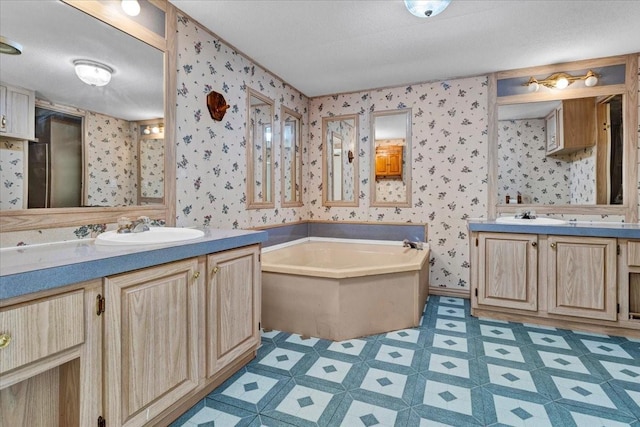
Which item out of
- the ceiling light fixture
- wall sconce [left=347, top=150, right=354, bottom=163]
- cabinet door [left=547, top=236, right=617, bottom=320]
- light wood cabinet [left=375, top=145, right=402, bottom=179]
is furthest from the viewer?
wall sconce [left=347, top=150, right=354, bottom=163]

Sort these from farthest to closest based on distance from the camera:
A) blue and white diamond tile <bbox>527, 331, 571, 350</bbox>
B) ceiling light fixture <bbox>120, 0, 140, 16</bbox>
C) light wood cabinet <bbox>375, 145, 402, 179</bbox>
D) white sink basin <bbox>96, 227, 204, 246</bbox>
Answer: light wood cabinet <bbox>375, 145, 402, 179</bbox> → blue and white diamond tile <bbox>527, 331, 571, 350</bbox> → ceiling light fixture <bbox>120, 0, 140, 16</bbox> → white sink basin <bbox>96, 227, 204, 246</bbox>

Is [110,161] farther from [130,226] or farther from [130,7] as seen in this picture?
[130,7]

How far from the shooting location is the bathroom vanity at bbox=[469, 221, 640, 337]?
238 cm

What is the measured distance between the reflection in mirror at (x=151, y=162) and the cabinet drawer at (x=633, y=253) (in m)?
3.32

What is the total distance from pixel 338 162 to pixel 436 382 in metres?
2.69

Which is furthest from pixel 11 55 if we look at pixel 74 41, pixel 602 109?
pixel 602 109

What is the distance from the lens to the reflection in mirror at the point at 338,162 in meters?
3.85

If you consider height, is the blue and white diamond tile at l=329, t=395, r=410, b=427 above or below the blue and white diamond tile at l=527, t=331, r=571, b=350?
below

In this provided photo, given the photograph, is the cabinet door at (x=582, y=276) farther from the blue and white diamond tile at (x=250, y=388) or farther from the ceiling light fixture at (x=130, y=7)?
the ceiling light fixture at (x=130, y=7)

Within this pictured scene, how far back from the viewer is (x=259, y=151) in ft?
10.1

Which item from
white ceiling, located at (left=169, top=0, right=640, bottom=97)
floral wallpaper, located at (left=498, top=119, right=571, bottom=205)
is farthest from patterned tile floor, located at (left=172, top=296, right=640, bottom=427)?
white ceiling, located at (left=169, top=0, right=640, bottom=97)

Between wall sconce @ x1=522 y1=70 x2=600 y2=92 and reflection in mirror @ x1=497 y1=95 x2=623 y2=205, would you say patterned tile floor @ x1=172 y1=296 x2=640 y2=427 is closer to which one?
reflection in mirror @ x1=497 y1=95 x2=623 y2=205

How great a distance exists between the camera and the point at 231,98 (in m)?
2.66

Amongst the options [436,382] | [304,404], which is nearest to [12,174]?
[304,404]
